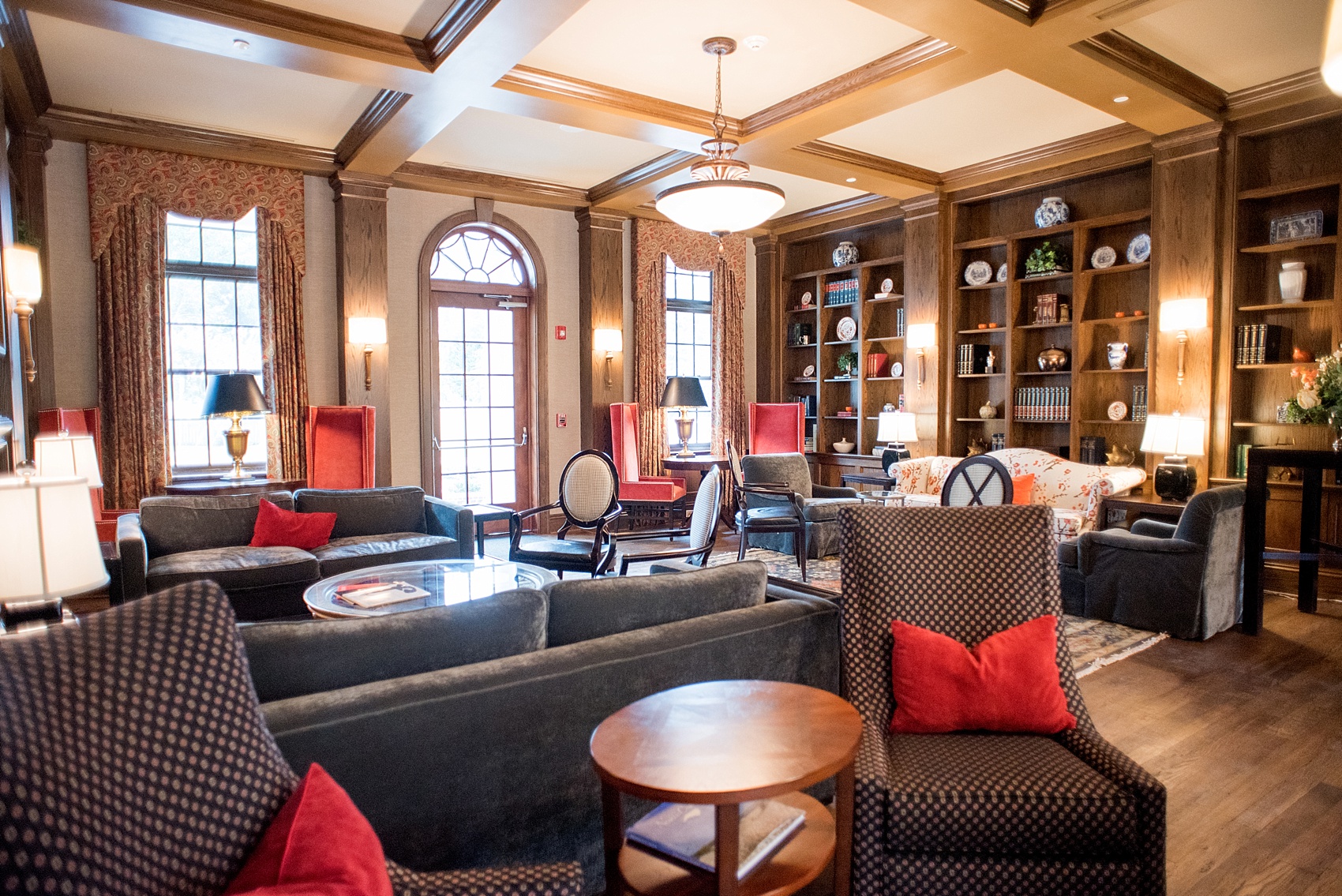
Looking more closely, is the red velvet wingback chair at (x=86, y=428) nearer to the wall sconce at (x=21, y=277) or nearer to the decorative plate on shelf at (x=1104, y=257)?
the wall sconce at (x=21, y=277)

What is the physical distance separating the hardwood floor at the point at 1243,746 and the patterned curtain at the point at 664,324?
4.86 meters

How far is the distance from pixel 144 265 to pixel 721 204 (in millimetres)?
4170

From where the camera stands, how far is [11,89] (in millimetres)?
4570

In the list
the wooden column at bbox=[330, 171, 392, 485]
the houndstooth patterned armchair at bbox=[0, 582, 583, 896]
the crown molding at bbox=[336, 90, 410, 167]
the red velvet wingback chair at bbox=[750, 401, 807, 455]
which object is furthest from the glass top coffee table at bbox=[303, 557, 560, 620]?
the red velvet wingback chair at bbox=[750, 401, 807, 455]

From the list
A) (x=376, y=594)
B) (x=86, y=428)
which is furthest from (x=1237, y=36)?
(x=86, y=428)

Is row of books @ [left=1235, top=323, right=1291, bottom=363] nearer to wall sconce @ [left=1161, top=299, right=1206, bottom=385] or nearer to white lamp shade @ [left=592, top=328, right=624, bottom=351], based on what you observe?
wall sconce @ [left=1161, top=299, right=1206, bottom=385]

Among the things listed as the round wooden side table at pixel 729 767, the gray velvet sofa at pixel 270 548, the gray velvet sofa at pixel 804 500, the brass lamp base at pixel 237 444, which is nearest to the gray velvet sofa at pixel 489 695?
the round wooden side table at pixel 729 767

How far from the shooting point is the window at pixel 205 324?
5.96 metres

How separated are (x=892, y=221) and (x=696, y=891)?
7.28 meters

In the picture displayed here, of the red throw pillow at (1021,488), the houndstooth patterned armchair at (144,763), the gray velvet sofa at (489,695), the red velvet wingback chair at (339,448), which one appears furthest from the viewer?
the red velvet wingback chair at (339,448)

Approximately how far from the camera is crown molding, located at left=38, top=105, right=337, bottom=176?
5215 mm

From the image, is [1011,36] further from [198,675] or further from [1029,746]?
[198,675]

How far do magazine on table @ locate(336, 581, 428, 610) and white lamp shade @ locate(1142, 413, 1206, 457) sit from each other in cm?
459

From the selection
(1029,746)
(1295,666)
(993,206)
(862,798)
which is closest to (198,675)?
(862,798)
